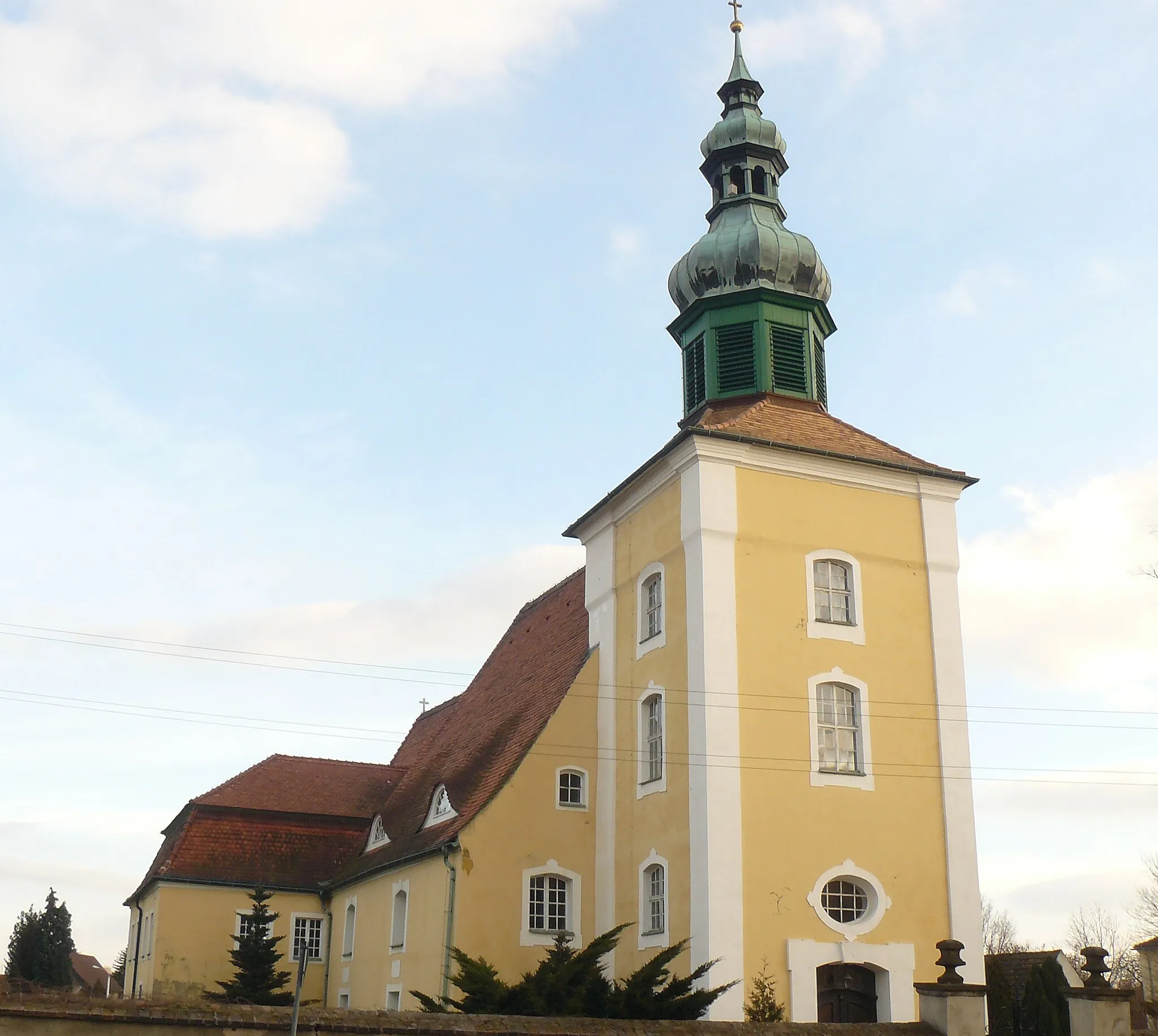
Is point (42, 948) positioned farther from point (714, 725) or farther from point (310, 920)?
point (714, 725)

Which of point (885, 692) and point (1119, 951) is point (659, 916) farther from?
point (1119, 951)

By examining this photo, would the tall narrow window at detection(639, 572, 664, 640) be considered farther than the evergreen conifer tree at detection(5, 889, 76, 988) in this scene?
No

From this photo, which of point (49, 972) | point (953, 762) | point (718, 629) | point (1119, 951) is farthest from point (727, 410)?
point (1119, 951)

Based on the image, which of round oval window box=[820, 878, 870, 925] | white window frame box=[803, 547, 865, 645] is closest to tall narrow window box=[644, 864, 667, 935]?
round oval window box=[820, 878, 870, 925]

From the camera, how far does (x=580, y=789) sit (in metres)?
24.9

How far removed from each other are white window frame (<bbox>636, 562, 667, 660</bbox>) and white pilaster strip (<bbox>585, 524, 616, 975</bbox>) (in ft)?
3.52

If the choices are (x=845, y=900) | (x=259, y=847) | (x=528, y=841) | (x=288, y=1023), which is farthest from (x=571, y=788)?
(x=288, y=1023)

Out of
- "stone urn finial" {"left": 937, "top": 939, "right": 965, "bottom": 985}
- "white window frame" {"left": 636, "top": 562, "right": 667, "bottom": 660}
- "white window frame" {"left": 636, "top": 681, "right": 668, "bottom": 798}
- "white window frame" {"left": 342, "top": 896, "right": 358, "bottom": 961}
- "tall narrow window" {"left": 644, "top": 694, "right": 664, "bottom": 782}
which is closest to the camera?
"stone urn finial" {"left": 937, "top": 939, "right": 965, "bottom": 985}

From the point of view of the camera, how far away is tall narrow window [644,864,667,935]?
21719mm

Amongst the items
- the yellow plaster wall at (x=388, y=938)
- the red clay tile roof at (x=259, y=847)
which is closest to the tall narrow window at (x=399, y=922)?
the yellow plaster wall at (x=388, y=938)

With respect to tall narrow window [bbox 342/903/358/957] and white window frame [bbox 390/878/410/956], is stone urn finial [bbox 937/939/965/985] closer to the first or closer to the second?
white window frame [bbox 390/878/410/956]

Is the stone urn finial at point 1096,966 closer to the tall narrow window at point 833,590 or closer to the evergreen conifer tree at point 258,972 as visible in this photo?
the tall narrow window at point 833,590

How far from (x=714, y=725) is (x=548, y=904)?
529cm

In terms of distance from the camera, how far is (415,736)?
37344 mm
